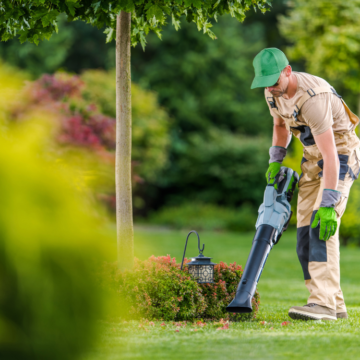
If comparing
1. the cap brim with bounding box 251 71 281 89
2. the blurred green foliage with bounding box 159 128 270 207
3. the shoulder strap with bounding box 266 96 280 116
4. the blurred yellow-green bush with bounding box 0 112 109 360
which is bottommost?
the blurred yellow-green bush with bounding box 0 112 109 360

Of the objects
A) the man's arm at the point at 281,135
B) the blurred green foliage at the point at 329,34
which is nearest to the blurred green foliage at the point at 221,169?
the blurred green foliage at the point at 329,34

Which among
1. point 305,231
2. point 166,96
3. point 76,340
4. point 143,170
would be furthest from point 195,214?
point 76,340

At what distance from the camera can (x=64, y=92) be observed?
12258 mm

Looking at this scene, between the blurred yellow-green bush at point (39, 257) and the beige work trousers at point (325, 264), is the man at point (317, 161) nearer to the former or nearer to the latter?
the beige work trousers at point (325, 264)

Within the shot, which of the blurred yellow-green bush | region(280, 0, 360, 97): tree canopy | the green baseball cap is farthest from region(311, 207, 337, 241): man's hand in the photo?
region(280, 0, 360, 97): tree canopy

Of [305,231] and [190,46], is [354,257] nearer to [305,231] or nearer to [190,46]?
[305,231]

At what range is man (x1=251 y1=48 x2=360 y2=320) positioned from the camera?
376 centimetres

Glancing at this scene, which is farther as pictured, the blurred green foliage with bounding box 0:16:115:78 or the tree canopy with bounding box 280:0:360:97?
the blurred green foliage with bounding box 0:16:115:78

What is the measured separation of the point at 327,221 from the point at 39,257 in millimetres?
3014

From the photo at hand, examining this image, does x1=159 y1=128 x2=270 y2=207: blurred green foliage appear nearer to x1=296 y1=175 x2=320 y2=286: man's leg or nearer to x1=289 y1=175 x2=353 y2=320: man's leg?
x1=296 y1=175 x2=320 y2=286: man's leg

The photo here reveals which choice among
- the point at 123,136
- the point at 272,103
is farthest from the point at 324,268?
the point at 123,136

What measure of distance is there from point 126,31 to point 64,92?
8.32 metres

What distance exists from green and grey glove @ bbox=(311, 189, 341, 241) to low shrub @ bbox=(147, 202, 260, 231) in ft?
53.9

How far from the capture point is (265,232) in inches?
154
